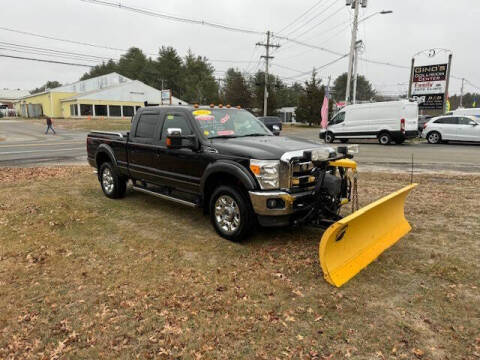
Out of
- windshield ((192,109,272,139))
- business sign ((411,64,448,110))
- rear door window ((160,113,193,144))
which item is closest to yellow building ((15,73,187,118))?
business sign ((411,64,448,110))

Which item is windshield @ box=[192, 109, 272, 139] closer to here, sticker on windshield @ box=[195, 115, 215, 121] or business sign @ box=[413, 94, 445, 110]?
sticker on windshield @ box=[195, 115, 215, 121]

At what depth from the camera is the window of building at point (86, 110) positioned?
50.7 m

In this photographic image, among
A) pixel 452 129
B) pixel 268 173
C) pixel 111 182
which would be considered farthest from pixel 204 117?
pixel 452 129

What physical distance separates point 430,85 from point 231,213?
28.0m

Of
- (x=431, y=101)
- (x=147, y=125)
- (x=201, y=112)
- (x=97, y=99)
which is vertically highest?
(x=97, y=99)

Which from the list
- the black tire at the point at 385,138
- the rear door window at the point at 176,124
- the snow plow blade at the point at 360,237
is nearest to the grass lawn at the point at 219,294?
the snow plow blade at the point at 360,237

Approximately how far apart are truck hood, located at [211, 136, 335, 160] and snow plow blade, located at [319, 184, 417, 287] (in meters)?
1.16

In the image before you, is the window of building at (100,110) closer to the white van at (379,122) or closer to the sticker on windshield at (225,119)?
the white van at (379,122)

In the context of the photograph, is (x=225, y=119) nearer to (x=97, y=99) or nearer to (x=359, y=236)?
(x=359, y=236)

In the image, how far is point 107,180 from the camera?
24.8ft

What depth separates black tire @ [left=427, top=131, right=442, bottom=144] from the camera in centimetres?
2003

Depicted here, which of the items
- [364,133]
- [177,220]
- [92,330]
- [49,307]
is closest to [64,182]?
[177,220]

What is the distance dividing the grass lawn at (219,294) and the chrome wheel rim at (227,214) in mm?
227

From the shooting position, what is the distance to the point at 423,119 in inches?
1117
